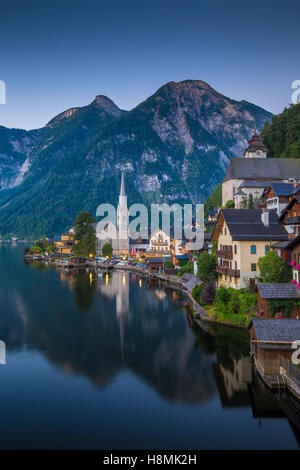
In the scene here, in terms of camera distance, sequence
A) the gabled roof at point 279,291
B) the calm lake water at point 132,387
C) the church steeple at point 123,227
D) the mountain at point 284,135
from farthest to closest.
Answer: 1. the church steeple at point 123,227
2. the mountain at point 284,135
3. the gabled roof at point 279,291
4. the calm lake water at point 132,387

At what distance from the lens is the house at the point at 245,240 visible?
46469 mm

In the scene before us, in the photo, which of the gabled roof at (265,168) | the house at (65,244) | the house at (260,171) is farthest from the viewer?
the house at (65,244)

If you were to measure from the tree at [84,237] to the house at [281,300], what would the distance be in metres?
103

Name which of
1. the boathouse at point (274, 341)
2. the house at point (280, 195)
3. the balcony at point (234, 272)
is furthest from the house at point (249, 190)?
the boathouse at point (274, 341)

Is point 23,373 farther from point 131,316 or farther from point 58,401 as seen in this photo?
point 131,316

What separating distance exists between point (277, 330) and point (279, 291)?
7.98 metres

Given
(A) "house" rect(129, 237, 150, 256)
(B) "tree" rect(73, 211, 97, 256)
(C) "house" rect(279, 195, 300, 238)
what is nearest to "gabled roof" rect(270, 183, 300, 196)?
(C) "house" rect(279, 195, 300, 238)

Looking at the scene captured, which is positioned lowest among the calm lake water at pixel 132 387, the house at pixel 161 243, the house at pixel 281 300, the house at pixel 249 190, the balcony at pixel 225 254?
the calm lake water at pixel 132 387

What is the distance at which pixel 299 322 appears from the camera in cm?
2795

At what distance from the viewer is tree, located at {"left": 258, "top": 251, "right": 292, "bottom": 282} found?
130 ft

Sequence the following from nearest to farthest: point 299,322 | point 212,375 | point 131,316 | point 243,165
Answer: point 299,322 → point 212,375 → point 131,316 → point 243,165

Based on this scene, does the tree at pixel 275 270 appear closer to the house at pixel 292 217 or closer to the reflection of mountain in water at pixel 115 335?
the house at pixel 292 217
